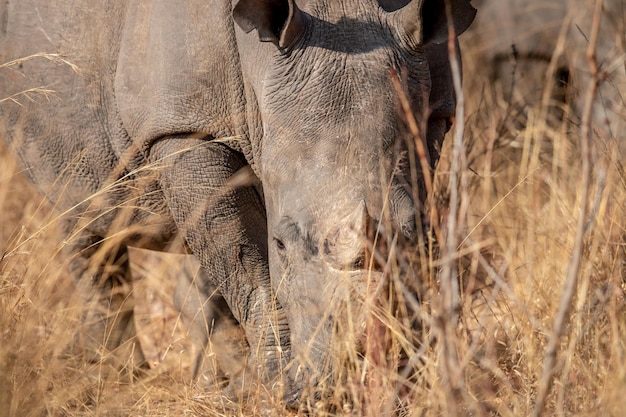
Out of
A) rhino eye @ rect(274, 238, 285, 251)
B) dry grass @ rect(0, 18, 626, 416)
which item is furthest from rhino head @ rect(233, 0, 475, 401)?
dry grass @ rect(0, 18, 626, 416)

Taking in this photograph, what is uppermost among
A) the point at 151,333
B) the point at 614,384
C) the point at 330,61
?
the point at 330,61

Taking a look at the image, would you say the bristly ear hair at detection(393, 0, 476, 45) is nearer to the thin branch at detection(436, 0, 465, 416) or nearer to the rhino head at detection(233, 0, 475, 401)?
the rhino head at detection(233, 0, 475, 401)

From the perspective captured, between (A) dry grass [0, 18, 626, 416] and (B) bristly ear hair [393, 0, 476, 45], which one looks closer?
(A) dry grass [0, 18, 626, 416]

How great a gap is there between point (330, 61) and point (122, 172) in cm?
129

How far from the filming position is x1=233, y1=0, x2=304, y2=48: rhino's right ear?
140 inches

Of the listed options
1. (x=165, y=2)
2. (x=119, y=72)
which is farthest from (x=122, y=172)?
(x=165, y=2)

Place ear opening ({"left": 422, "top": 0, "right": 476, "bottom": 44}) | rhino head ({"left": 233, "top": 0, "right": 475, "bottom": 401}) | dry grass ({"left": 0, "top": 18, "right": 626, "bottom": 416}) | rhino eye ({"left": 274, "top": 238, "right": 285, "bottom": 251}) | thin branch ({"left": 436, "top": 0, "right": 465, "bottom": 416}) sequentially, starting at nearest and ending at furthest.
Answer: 1. thin branch ({"left": 436, "top": 0, "right": 465, "bottom": 416})
2. dry grass ({"left": 0, "top": 18, "right": 626, "bottom": 416})
3. rhino head ({"left": 233, "top": 0, "right": 475, "bottom": 401})
4. rhino eye ({"left": 274, "top": 238, "right": 285, "bottom": 251})
5. ear opening ({"left": 422, "top": 0, "right": 476, "bottom": 44})

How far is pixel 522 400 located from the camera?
330 centimetres

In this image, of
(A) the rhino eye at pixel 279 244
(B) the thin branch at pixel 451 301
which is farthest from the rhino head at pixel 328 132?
(B) the thin branch at pixel 451 301

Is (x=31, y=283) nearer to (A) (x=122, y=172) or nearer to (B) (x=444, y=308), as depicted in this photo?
(A) (x=122, y=172)

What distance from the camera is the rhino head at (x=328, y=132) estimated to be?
3334 millimetres

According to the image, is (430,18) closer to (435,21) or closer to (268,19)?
(435,21)

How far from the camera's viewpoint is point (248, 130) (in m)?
3.93

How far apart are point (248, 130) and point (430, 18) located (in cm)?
73
